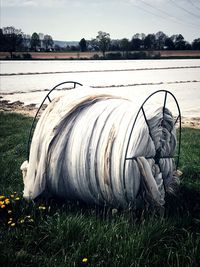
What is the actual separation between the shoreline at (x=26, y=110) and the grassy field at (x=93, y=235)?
20.0ft

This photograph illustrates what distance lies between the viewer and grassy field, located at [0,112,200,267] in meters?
3.24

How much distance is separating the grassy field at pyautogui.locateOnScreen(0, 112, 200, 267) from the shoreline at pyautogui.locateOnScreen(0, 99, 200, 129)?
6.09 metres

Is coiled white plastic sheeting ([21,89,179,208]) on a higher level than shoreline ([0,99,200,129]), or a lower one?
higher

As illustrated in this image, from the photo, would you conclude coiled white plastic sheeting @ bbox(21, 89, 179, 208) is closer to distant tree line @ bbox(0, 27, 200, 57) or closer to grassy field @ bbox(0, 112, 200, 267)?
grassy field @ bbox(0, 112, 200, 267)

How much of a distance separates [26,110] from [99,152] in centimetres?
910

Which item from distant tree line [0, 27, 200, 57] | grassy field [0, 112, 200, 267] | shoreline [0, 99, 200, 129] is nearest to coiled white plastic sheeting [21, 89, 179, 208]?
grassy field [0, 112, 200, 267]

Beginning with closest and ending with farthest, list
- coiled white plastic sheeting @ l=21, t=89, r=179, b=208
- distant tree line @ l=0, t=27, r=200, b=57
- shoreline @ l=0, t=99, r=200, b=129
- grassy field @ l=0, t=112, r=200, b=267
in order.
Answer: grassy field @ l=0, t=112, r=200, b=267 < coiled white plastic sheeting @ l=21, t=89, r=179, b=208 < shoreline @ l=0, t=99, r=200, b=129 < distant tree line @ l=0, t=27, r=200, b=57

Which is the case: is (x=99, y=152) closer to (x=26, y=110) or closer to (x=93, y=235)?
(x=93, y=235)

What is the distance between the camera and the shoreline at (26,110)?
418 inches

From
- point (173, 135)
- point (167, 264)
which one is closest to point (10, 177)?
point (173, 135)

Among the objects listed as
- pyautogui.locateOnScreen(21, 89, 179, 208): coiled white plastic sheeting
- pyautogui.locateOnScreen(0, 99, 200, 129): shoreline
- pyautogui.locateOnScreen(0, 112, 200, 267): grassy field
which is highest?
pyautogui.locateOnScreen(21, 89, 179, 208): coiled white plastic sheeting

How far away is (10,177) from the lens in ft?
17.8

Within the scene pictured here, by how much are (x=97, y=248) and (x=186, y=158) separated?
11.6ft

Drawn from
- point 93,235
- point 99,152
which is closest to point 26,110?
point 99,152
